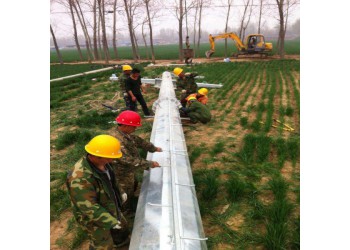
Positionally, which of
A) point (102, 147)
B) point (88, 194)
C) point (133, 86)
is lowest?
point (88, 194)

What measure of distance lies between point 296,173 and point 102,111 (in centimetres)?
625

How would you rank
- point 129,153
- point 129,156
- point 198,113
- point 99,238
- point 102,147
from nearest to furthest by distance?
point 102,147
point 99,238
point 129,156
point 129,153
point 198,113

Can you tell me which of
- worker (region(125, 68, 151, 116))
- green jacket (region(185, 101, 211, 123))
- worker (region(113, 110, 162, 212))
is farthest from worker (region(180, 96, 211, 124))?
worker (region(113, 110, 162, 212))

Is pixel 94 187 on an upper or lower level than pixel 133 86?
lower

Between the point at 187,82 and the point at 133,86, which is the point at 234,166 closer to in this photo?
the point at 133,86

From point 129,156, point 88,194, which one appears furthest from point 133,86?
point 88,194

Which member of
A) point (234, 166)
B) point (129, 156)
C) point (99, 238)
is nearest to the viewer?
point (99, 238)

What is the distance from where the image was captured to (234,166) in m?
4.61

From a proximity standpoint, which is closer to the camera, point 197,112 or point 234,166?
point 234,166

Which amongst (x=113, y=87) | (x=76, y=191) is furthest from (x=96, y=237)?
(x=113, y=87)

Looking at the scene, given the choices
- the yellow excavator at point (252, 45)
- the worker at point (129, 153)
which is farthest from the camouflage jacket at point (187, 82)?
the yellow excavator at point (252, 45)

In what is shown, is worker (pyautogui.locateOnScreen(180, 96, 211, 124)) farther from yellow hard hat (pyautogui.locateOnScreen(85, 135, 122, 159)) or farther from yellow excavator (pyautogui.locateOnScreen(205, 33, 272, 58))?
yellow excavator (pyautogui.locateOnScreen(205, 33, 272, 58))

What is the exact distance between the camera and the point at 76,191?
2188 millimetres

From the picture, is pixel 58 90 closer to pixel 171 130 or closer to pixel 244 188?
pixel 171 130
